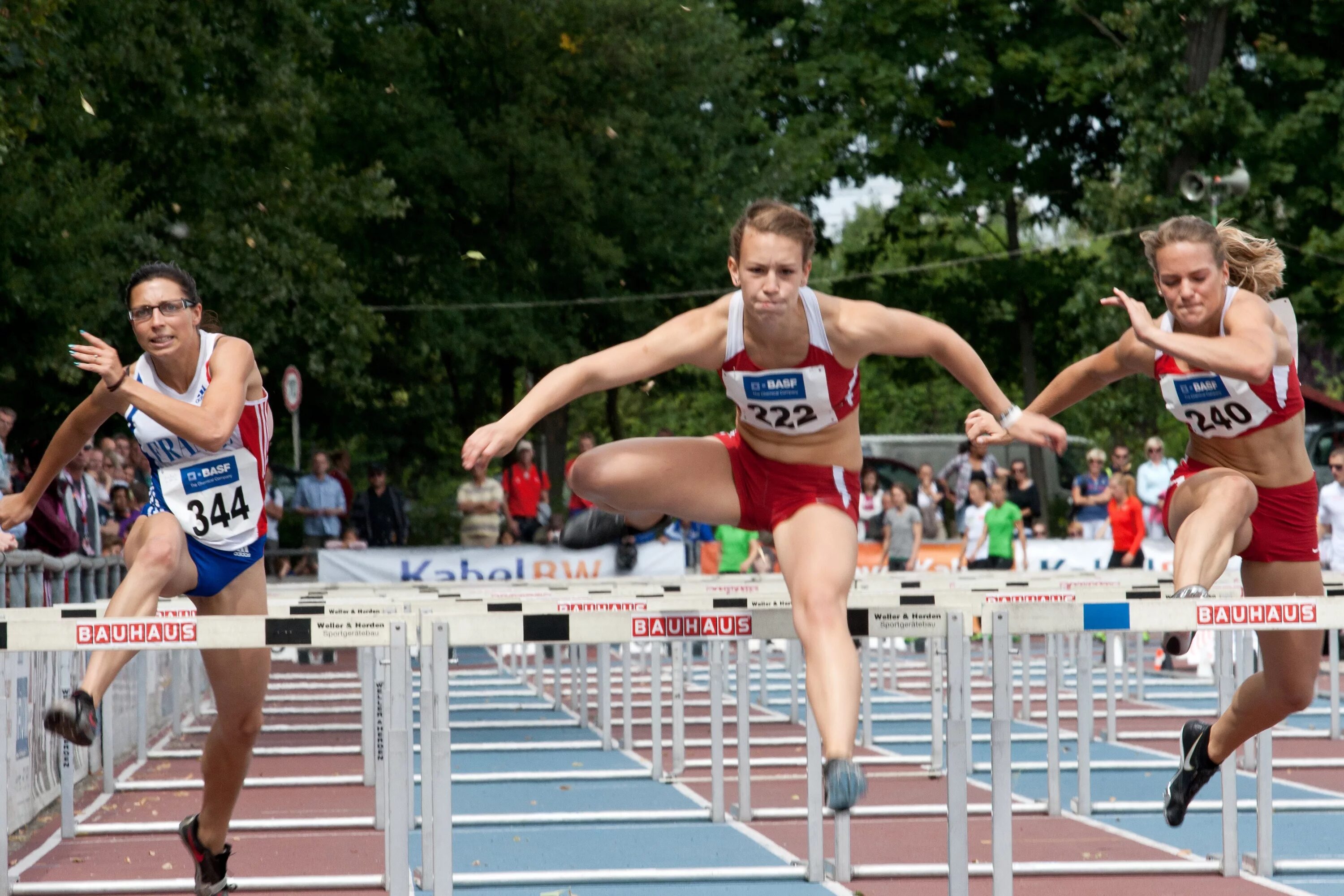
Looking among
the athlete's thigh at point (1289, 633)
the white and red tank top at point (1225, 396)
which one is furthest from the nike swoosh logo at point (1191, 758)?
the white and red tank top at point (1225, 396)

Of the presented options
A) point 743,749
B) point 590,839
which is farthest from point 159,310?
point 743,749

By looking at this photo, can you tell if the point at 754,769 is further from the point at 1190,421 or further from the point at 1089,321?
the point at 1089,321

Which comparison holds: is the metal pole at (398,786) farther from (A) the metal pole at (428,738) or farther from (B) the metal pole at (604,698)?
(B) the metal pole at (604,698)

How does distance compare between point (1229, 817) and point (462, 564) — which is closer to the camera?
point (1229, 817)

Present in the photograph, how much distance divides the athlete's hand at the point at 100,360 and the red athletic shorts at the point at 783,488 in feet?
6.42

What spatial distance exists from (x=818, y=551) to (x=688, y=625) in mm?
474

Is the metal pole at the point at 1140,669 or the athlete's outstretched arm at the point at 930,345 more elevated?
the athlete's outstretched arm at the point at 930,345

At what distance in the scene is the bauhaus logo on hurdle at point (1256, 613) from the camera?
5242mm

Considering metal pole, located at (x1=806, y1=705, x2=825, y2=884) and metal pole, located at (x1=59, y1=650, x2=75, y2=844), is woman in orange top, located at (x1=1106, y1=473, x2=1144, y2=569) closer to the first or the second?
metal pole, located at (x1=806, y1=705, x2=825, y2=884)

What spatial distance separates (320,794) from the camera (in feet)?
32.7

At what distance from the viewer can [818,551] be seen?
204 inches

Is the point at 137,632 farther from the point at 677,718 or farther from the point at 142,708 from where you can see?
the point at 142,708

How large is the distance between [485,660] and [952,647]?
15.6 meters

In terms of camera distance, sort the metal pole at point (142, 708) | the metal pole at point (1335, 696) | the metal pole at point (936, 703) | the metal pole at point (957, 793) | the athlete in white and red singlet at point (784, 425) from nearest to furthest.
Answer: the athlete in white and red singlet at point (784, 425)
the metal pole at point (957, 793)
the metal pole at point (936, 703)
the metal pole at point (142, 708)
the metal pole at point (1335, 696)
